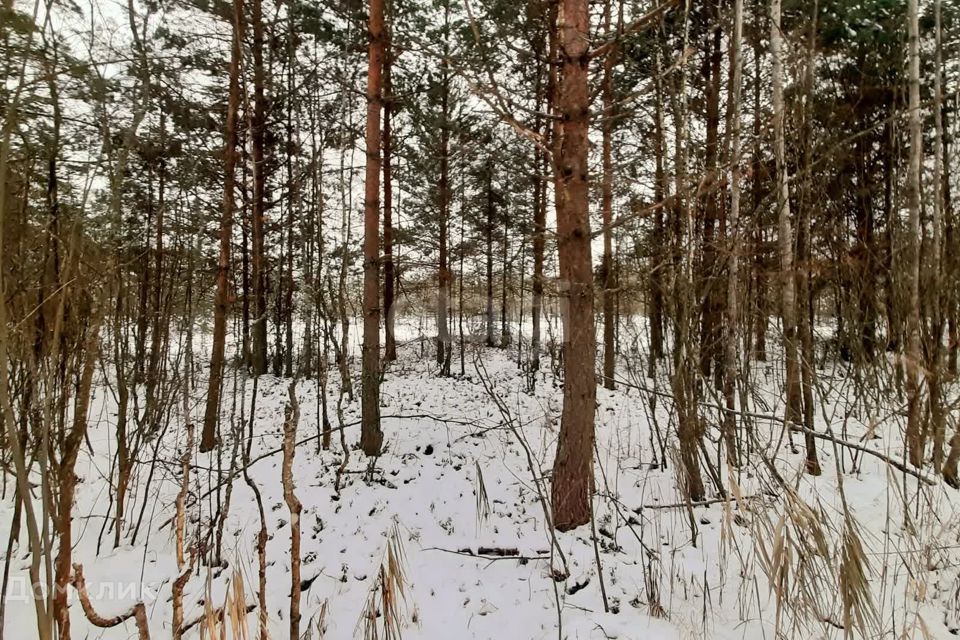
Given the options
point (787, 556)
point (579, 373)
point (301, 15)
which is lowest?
point (787, 556)

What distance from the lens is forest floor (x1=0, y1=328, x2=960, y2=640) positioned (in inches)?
73.3

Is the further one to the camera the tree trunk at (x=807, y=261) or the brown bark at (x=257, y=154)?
the brown bark at (x=257, y=154)

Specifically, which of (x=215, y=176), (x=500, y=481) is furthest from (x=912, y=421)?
(x=215, y=176)

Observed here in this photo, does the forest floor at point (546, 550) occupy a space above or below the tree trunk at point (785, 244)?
below

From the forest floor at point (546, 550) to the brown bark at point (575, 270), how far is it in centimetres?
29

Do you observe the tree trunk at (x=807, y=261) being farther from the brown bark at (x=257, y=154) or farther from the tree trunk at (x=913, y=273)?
the brown bark at (x=257, y=154)

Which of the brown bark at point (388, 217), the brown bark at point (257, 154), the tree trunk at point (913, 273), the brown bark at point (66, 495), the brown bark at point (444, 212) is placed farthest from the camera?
the brown bark at point (444, 212)

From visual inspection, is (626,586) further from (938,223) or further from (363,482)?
(938,223)

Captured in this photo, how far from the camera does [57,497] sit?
1611mm

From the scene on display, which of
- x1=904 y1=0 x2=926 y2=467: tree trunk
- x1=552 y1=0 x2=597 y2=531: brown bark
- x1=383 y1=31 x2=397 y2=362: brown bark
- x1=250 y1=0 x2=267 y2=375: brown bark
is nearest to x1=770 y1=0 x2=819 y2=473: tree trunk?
x1=904 y1=0 x2=926 y2=467: tree trunk

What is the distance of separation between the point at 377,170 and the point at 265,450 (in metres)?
3.97

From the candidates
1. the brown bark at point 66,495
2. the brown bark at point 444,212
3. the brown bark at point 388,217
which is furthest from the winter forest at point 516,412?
the brown bark at point 444,212

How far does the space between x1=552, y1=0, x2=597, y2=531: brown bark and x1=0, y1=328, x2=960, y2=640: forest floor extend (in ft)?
0.95

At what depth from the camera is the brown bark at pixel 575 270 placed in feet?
10.1
